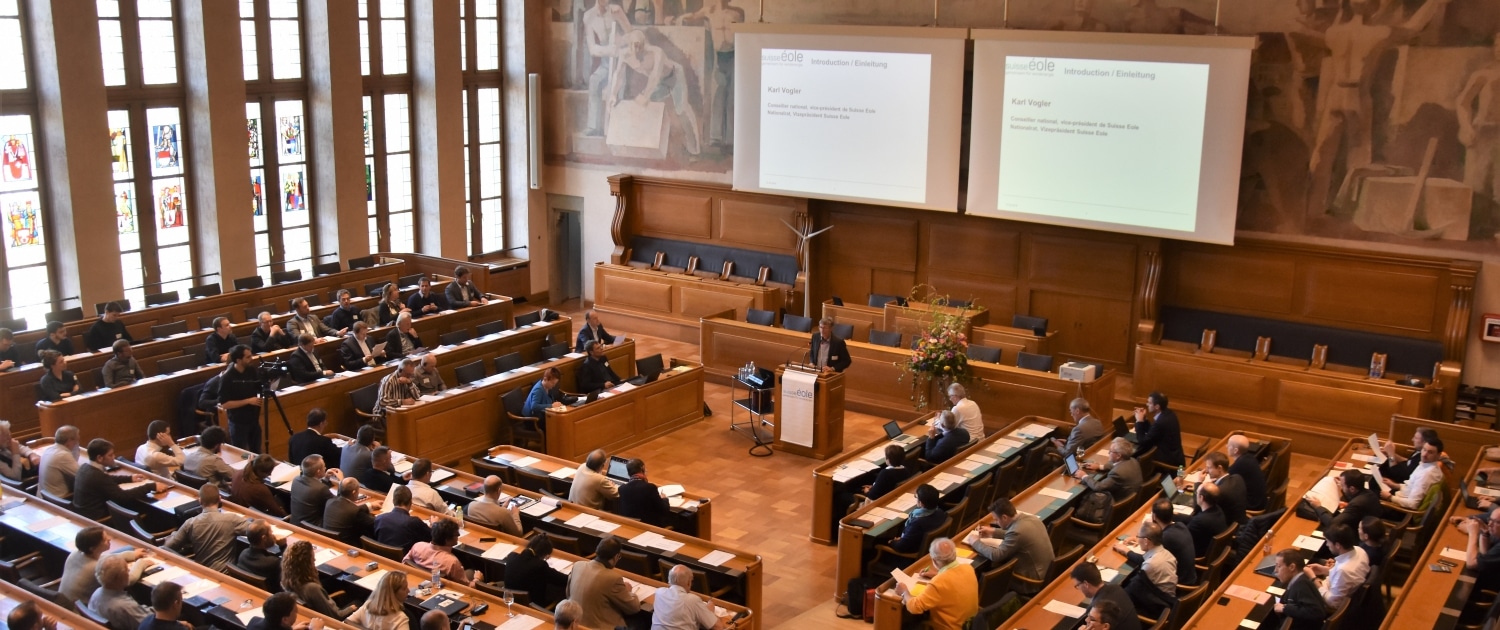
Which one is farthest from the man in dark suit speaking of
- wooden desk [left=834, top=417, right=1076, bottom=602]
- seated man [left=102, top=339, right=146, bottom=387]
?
seated man [left=102, top=339, right=146, bottom=387]

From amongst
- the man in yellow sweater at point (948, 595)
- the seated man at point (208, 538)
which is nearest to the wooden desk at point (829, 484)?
the man in yellow sweater at point (948, 595)

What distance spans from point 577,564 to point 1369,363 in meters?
9.52

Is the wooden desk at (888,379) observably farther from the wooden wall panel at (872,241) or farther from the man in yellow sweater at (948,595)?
the man in yellow sweater at (948,595)

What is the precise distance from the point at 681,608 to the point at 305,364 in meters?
6.56

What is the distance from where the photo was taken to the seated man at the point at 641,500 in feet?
29.4

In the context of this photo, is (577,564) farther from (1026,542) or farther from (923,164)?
(923,164)

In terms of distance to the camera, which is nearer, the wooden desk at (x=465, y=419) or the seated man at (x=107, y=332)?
the wooden desk at (x=465, y=419)

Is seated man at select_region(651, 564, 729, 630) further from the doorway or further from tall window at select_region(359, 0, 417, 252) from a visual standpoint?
the doorway

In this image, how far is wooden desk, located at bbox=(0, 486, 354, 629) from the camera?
7.08 meters

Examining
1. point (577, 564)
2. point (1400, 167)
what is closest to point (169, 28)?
point (577, 564)

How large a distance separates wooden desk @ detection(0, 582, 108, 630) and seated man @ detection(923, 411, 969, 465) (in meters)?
6.40

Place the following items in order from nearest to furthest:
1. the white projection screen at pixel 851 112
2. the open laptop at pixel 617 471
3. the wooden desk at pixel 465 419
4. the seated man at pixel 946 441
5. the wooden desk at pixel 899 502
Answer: the wooden desk at pixel 899 502 → the open laptop at pixel 617 471 → the seated man at pixel 946 441 → the wooden desk at pixel 465 419 → the white projection screen at pixel 851 112

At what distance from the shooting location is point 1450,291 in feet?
41.1

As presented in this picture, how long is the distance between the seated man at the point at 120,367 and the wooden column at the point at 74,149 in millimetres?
3161
